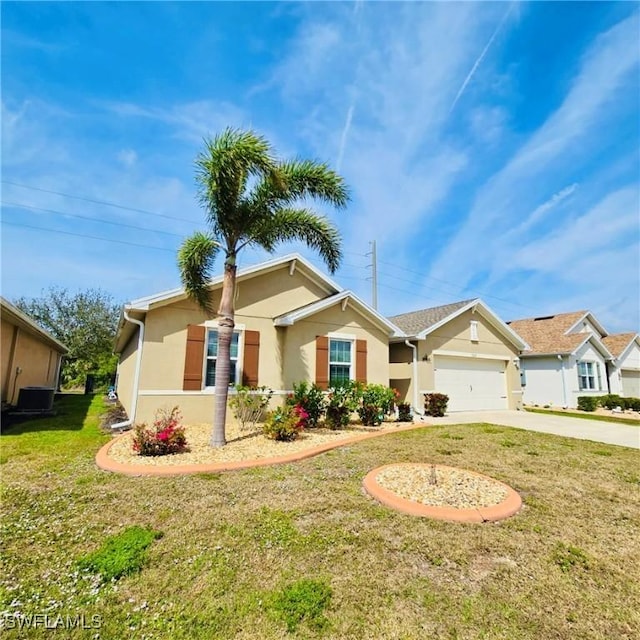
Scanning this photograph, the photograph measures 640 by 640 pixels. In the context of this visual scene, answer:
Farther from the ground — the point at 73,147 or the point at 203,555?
the point at 73,147

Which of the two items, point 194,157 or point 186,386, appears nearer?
point 194,157

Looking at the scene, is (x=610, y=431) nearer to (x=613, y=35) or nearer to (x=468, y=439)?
(x=468, y=439)

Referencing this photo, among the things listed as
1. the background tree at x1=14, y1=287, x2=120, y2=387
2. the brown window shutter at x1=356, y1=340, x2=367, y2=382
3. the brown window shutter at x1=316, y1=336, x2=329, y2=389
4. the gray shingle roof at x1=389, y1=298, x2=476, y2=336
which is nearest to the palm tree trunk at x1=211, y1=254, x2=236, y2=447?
the brown window shutter at x1=316, y1=336, x2=329, y2=389

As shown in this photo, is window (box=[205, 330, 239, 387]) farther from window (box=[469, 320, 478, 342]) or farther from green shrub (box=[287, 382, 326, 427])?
window (box=[469, 320, 478, 342])

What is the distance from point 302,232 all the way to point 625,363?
2691cm

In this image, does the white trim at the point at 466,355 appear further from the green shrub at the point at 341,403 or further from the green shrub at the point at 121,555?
the green shrub at the point at 121,555

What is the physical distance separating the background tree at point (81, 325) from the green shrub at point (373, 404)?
21.1 metres

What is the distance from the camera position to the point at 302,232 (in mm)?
9109

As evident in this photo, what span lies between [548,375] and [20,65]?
26340 mm

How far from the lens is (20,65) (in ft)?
30.3

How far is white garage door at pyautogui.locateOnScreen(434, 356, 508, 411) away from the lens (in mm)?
14758

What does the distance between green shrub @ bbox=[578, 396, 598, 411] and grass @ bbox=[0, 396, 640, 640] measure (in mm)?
15969

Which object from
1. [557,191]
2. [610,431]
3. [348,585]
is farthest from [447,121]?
[348,585]

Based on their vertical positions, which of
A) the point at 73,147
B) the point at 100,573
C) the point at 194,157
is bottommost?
the point at 100,573
